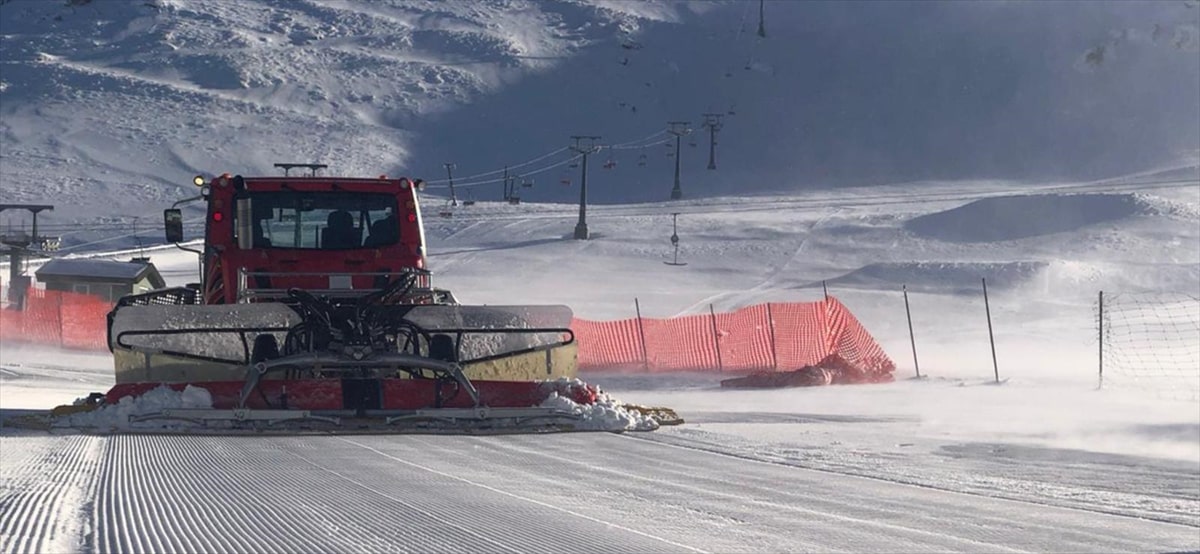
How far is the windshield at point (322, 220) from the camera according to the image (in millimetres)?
15406

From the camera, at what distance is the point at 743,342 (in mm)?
31234

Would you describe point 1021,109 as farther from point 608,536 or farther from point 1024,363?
point 608,536

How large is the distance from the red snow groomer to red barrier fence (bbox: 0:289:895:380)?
14.3 meters

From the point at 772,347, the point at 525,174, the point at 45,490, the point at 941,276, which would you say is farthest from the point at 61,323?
the point at 525,174

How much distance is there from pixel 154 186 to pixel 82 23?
4671 centimetres

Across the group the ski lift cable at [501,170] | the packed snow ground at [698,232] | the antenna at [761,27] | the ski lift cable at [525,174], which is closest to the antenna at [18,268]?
the packed snow ground at [698,232]

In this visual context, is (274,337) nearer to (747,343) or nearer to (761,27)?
(747,343)

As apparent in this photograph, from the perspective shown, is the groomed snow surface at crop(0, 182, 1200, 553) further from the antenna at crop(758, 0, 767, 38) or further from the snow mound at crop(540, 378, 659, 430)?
the antenna at crop(758, 0, 767, 38)

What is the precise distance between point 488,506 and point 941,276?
46.2 m

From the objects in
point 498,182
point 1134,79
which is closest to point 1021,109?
point 1134,79

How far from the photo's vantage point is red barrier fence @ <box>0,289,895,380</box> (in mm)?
29156

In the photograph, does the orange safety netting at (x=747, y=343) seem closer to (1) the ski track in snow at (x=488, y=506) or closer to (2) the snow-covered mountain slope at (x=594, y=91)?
(1) the ski track in snow at (x=488, y=506)

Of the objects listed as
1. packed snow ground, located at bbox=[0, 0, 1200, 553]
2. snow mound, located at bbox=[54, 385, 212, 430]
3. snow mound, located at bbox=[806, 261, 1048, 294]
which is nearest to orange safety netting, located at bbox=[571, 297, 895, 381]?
packed snow ground, located at bbox=[0, 0, 1200, 553]

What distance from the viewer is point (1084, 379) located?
2697 cm
